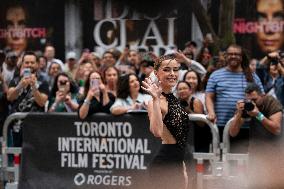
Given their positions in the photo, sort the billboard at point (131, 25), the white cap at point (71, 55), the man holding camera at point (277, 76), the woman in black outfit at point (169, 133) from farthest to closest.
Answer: the billboard at point (131, 25) < the white cap at point (71, 55) < the man holding camera at point (277, 76) < the woman in black outfit at point (169, 133)

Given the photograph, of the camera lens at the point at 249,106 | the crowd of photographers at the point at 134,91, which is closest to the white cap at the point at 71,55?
the crowd of photographers at the point at 134,91

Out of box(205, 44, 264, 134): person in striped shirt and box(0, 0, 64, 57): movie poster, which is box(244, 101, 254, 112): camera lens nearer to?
box(205, 44, 264, 134): person in striped shirt

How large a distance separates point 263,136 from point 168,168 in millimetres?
1960


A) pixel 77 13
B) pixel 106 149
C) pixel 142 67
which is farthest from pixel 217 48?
pixel 106 149

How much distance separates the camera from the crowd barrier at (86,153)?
25.9 ft

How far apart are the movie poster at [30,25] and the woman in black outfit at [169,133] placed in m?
7.95

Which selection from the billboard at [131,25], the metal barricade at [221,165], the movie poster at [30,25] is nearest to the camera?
the metal barricade at [221,165]

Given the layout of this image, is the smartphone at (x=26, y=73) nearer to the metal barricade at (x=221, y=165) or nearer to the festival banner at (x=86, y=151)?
the festival banner at (x=86, y=151)

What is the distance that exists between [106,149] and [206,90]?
1375 mm

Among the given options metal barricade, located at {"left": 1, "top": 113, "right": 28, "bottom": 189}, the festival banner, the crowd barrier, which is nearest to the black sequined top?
the crowd barrier

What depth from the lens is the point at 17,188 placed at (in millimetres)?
8242

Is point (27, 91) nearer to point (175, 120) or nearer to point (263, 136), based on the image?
point (263, 136)

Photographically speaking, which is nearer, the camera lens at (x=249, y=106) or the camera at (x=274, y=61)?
the camera lens at (x=249, y=106)

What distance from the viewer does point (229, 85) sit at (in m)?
8.24
